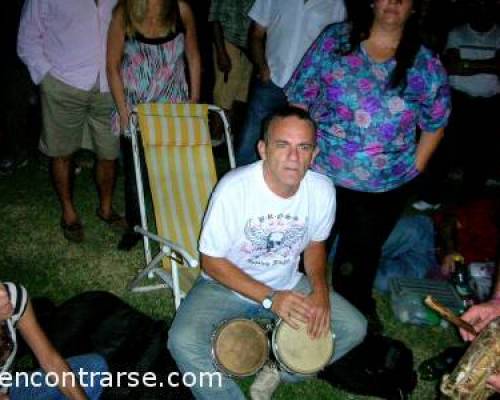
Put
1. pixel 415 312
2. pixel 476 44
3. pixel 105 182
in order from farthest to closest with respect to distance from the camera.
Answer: pixel 476 44 → pixel 105 182 → pixel 415 312

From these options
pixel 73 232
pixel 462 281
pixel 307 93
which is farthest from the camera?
pixel 73 232

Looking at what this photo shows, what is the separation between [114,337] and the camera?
2850 millimetres

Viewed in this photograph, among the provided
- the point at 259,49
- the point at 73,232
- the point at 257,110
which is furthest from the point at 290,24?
the point at 73,232

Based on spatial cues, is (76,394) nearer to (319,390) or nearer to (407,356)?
(319,390)

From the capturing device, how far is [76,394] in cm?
211

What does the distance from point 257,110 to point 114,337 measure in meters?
2.13

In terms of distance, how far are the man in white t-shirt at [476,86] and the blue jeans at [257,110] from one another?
1849 millimetres

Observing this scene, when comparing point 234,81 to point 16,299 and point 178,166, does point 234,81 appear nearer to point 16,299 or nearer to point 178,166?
point 178,166

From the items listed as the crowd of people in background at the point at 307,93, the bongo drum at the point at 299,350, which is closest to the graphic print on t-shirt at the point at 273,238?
the crowd of people in background at the point at 307,93

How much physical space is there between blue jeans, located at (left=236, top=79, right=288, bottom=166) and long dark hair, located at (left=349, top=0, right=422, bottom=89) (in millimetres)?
1220

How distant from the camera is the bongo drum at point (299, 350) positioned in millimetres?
2326

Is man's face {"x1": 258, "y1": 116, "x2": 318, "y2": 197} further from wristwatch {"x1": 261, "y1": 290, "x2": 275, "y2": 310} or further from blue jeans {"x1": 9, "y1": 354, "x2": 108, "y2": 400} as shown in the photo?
blue jeans {"x1": 9, "y1": 354, "x2": 108, "y2": 400}

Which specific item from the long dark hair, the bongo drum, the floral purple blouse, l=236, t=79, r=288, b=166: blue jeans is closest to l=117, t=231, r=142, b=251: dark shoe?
l=236, t=79, r=288, b=166: blue jeans

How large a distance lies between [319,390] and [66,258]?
2176 mm
